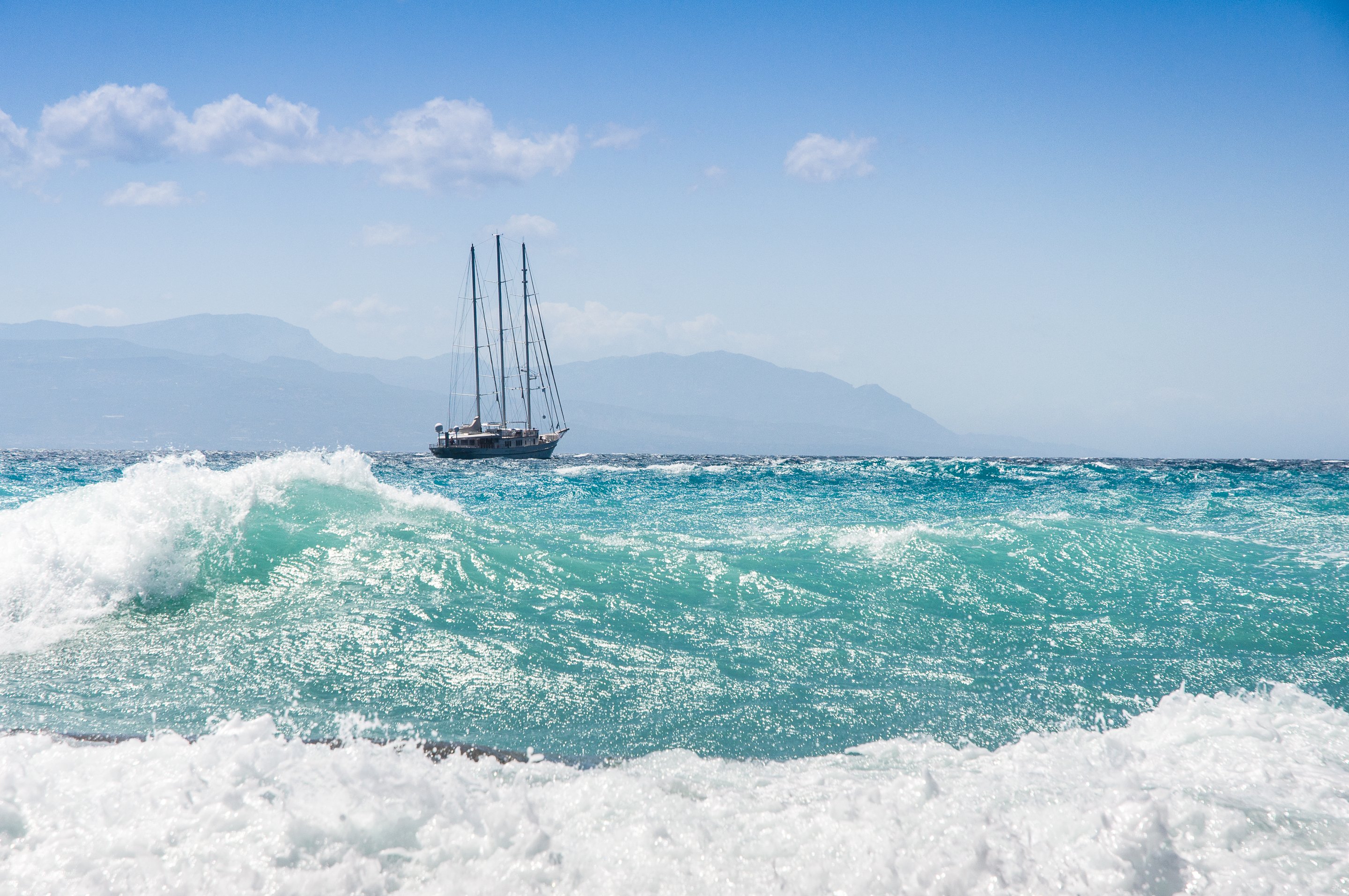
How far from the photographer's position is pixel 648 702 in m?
5.55

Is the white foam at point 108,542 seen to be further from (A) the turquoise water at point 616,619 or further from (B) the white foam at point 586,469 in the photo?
(B) the white foam at point 586,469

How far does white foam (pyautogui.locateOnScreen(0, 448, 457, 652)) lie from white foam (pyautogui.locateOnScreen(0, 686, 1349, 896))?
4.25 meters

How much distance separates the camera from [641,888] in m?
2.94

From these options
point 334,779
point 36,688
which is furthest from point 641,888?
point 36,688

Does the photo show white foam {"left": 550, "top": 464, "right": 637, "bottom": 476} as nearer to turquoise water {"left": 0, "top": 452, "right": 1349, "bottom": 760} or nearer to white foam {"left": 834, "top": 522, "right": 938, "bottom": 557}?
turquoise water {"left": 0, "top": 452, "right": 1349, "bottom": 760}

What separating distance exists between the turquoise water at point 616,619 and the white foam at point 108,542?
3cm

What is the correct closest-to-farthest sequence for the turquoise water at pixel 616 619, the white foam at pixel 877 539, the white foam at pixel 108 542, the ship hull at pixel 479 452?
1. the turquoise water at pixel 616 619
2. the white foam at pixel 108 542
3. the white foam at pixel 877 539
4. the ship hull at pixel 479 452

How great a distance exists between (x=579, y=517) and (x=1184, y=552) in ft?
35.6

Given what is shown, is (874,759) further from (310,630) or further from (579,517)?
(579,517)

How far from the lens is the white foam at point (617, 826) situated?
293cm

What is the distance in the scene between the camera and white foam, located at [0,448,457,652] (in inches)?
287

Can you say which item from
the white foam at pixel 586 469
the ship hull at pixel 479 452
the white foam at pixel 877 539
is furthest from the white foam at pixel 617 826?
the ship hull at pixel 479 452

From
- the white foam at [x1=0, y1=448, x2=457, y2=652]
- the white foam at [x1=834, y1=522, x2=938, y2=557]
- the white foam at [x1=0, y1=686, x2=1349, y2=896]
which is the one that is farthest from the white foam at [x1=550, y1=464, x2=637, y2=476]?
the white foam at [x1=0, y1=686, x2=1349, y2=896]

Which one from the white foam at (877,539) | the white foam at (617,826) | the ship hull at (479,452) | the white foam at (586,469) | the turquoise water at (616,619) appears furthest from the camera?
the ship hull at (479,452)
